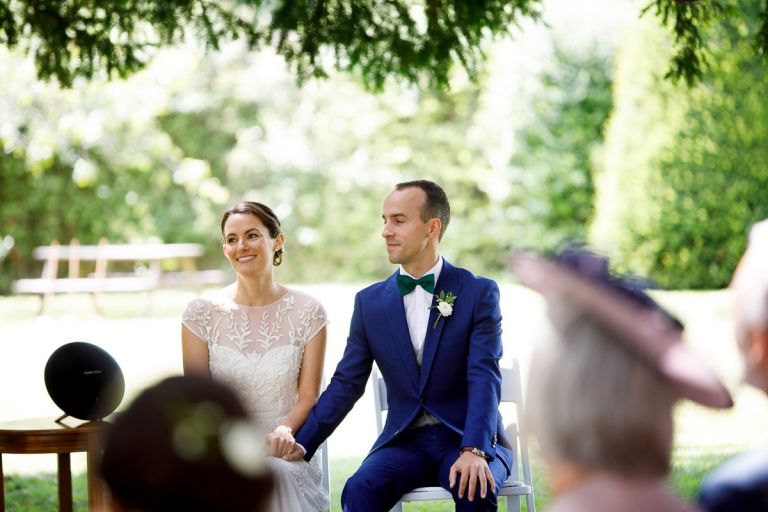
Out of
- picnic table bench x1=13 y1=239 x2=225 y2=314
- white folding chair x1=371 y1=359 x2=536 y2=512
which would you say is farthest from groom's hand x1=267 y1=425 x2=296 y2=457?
picnic table bench x1=13 y1=239 x2=225 y2=314

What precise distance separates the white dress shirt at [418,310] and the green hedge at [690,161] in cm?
1001

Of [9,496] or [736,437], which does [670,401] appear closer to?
[9,496]

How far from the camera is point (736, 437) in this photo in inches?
283

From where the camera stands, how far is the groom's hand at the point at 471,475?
11.5 ft

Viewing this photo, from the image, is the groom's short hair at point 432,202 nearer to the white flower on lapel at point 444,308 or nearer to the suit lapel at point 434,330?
the suit lapel at point 434,330

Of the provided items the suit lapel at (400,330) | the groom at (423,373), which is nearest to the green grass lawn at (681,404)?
the groom at (423,373)

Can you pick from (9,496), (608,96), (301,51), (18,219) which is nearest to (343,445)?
(9,496)

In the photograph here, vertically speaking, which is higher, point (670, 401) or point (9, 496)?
point (670, 401)

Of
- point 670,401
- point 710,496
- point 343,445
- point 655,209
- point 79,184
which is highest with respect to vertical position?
point 79,184

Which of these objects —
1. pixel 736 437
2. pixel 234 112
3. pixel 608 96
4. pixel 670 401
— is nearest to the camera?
pixel 670 401

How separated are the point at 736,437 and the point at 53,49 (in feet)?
17.5

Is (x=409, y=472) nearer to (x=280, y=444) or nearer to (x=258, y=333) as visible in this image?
(x=280, y=444)

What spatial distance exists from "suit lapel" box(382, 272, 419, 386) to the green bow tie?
32 mm

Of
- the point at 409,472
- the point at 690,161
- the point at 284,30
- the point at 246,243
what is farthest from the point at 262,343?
the point at 690,161
